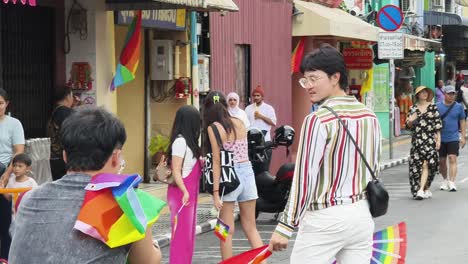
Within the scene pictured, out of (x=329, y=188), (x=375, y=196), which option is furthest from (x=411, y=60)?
(x=329, y=188)

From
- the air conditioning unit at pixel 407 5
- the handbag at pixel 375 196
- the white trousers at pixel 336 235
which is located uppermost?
the air conditioning unit at pixel 407 5

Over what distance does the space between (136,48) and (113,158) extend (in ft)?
38.3

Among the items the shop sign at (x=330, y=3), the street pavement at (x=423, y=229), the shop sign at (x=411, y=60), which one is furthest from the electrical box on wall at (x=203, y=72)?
the shop sign at (x=411, y=60)

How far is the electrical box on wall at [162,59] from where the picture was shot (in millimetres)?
17562

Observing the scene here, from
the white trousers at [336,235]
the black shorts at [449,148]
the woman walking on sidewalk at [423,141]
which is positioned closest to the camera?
the white trousers at [336,235]

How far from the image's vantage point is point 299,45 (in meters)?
24.1

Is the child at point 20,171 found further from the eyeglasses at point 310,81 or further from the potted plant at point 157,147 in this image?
the potted plant at point 157,147

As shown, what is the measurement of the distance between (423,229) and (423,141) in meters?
3.69

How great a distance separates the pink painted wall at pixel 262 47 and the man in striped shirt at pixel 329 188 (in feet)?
41.8

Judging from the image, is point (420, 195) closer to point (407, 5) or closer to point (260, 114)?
point (260, 114)

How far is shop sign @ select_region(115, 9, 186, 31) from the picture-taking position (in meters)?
15.7

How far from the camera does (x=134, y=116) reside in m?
17.7

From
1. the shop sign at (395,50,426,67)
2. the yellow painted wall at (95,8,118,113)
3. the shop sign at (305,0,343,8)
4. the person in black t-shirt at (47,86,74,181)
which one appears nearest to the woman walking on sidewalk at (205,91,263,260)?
the person in black t-shirt at (47,86,74,181)

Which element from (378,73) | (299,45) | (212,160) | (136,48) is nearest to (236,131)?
(212,160)
